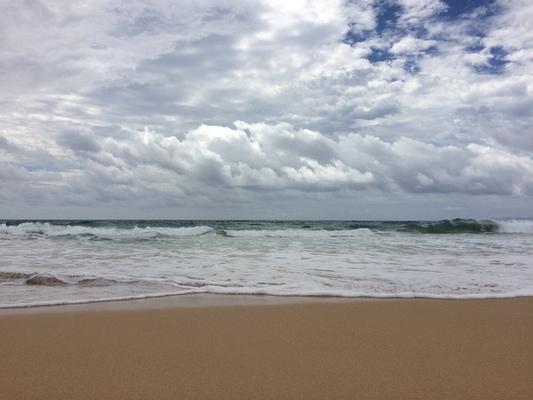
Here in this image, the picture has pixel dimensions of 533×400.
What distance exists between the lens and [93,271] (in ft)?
26.1

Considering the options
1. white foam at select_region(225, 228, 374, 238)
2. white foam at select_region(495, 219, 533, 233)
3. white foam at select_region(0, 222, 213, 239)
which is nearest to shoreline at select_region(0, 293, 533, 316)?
white foam at select_region(0, 222, 213, 239)

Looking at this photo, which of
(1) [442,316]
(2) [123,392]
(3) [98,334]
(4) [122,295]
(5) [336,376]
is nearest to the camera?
(2) [123,392]

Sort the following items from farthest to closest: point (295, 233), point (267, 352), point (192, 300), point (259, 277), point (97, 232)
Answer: point (295, 233), point (97, 232), point (259, 277), point (192, 300), point (267, 352)

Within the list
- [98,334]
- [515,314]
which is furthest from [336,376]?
[515,314]

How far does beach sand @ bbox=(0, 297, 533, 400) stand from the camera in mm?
2582

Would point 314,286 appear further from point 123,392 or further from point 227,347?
point 123,392

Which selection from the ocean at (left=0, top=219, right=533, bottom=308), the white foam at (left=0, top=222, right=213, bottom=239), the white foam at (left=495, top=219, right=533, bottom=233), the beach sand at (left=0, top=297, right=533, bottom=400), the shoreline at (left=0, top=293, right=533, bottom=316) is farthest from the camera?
the white foam at (left=495, top=219, right=533, bottom=233)

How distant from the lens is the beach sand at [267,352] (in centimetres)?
258

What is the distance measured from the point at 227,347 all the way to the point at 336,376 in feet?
3.18

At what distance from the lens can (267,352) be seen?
3234 mm

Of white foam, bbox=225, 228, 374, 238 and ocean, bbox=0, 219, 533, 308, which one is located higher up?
ocean, bbox=0, 219, 533, 308

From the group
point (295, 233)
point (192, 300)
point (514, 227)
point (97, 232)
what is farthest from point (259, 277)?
point (514, 227)

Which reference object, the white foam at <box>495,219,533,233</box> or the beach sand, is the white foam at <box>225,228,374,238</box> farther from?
the beach sand

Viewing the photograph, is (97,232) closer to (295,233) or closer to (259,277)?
(295,233)
